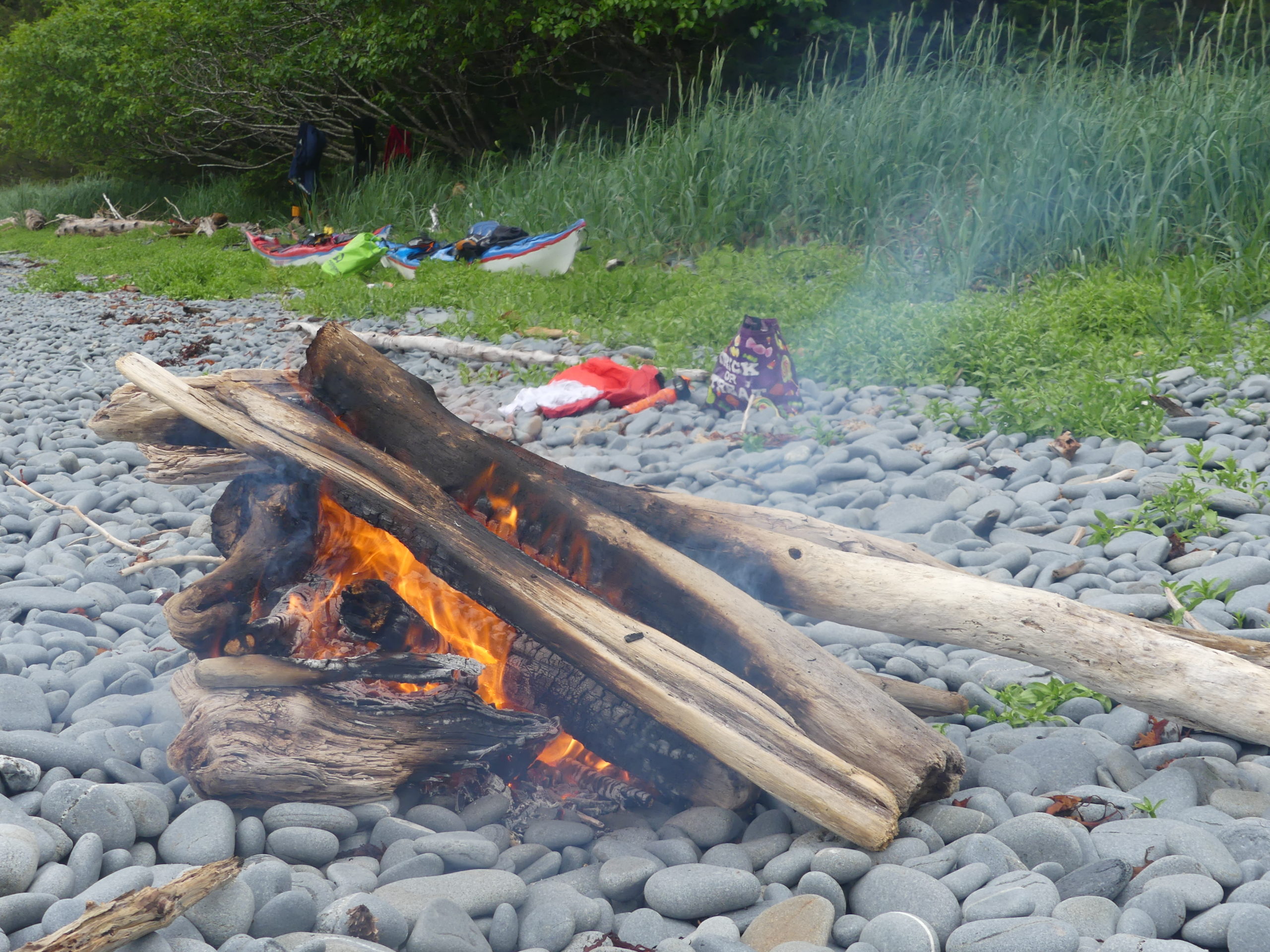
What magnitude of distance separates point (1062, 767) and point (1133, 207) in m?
4.83

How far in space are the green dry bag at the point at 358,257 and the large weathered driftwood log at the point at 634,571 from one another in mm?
8657

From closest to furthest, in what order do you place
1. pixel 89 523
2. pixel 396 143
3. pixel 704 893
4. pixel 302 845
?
pixel 704 893, pixel 302 845, pixel 89 523, pixel 396 143

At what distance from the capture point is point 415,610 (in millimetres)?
2051

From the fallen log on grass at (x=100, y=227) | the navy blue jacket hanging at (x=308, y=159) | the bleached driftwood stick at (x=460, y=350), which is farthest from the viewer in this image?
the fallen log on grass at (x=100, y=227)

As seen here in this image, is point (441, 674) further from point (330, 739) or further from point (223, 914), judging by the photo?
point (223, 914)

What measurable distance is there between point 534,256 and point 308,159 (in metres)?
8.57

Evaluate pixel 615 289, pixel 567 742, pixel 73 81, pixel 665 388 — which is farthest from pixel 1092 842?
pixel 73 81

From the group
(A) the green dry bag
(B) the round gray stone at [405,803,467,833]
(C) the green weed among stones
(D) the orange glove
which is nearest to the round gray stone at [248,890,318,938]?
(B) the round gray stone at [405,803,467,833]

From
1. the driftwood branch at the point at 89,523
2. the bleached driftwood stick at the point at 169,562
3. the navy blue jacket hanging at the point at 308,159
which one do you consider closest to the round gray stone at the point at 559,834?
the bleached driftwood stick at the point at 169,562

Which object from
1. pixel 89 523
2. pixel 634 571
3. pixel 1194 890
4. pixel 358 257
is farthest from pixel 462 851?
pixel 358 257

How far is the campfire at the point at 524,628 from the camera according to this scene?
5.73 ft

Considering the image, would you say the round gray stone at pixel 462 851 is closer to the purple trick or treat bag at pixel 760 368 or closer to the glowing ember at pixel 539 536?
the glowing ember at pixel 539 536

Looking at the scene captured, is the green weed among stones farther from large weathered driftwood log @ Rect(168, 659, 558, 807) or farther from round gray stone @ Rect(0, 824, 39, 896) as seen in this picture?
round gray stone @ Rect(0, 824, 39, 896)

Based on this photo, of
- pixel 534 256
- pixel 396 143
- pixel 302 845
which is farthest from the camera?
pixel 396 143
